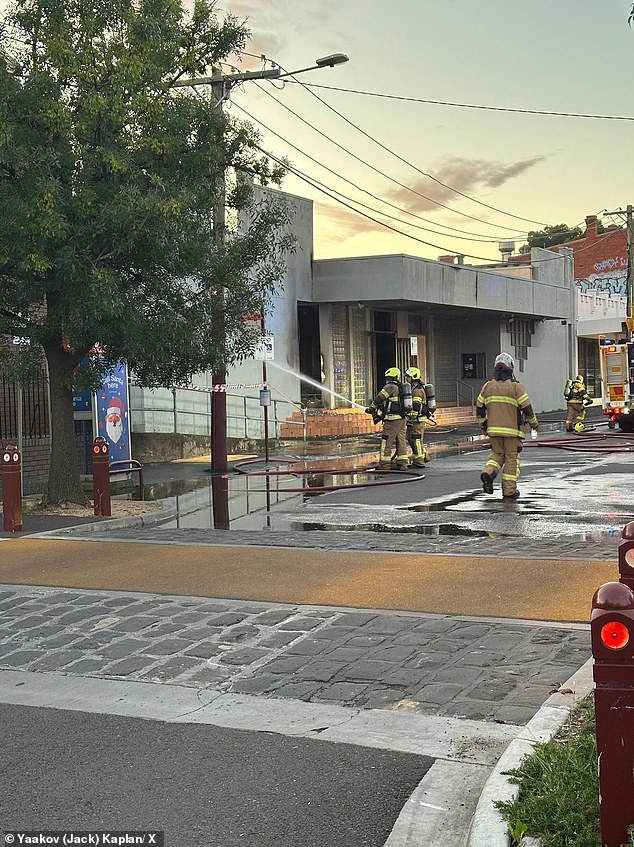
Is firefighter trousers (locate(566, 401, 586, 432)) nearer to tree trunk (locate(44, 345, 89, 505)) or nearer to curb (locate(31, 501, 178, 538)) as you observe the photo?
curb (locate(31, 501, 178, 538))

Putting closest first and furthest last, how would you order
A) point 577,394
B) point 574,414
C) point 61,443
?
point 61,443 < point 577,394 < point 574,414

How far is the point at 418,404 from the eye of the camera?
19.9m

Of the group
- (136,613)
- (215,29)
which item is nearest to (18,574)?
(136,613)

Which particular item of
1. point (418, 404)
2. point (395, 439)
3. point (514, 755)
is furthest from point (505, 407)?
point (514, 755)

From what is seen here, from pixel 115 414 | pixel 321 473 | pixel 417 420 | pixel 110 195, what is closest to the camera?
pixel 110 195

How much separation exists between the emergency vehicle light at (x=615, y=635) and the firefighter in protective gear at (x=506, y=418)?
1108 cm

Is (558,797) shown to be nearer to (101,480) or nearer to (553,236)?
(101,480)

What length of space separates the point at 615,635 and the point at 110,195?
35.4ft

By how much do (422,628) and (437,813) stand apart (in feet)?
9.61

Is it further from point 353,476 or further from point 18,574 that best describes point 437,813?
point 353,476

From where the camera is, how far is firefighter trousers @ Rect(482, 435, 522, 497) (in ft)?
47.2

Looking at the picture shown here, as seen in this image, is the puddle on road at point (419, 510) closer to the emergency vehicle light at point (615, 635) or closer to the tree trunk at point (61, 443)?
the tree trunk at point (61, 443)

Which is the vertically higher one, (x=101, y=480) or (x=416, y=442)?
(x=416, y=442)

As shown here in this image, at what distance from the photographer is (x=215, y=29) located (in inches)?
580
